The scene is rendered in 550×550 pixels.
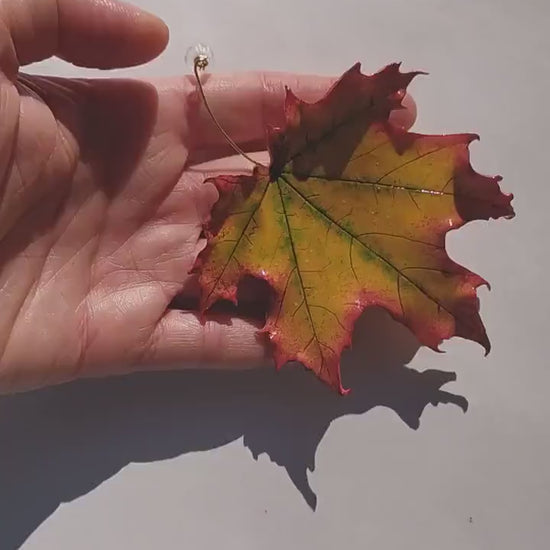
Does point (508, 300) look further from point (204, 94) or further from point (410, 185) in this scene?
point (204, 94)

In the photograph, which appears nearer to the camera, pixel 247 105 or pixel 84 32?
pixel 84 32

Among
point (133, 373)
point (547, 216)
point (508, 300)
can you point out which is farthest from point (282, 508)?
point (547, 216)

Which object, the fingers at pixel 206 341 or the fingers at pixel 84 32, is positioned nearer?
the fingers at pixel 84 32

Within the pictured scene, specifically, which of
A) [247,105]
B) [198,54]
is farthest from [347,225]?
[198,54]

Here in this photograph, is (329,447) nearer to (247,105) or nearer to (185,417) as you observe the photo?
(185,417)

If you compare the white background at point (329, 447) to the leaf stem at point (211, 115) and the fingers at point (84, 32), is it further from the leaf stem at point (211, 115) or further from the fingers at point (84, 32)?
the fingers at point (84, 32)

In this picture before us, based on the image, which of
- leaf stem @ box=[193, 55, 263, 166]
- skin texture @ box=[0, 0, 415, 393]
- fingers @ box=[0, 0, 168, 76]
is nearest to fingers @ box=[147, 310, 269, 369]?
skin texture @ box=[0, 0, 415, 393]

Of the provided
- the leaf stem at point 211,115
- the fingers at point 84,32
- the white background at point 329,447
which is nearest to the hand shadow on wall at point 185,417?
the white background at point 329,447

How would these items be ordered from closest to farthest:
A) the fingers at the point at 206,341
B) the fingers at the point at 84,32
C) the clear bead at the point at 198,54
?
1. the fingers at the point at 84,32
2. the fingers at the point at 206,341
3. the clear bead at the point at 198,54
